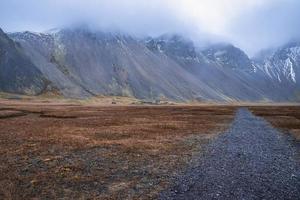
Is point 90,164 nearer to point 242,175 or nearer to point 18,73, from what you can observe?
point 242,175

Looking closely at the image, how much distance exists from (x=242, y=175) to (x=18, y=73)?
17593 cm

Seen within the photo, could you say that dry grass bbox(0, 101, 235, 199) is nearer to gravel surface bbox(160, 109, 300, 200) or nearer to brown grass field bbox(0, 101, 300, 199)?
brown grass field bbox(0, 101, 300, 199)

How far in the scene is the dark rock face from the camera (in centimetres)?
17862

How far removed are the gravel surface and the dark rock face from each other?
161m

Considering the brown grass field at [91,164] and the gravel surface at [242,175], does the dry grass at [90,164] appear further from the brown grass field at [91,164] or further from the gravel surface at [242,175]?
the gravel surface at [242,175]

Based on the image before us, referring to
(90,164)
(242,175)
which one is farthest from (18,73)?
(242,175)

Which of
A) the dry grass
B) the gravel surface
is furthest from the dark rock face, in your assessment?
the gravel surface

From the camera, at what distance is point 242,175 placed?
19594 millimetres

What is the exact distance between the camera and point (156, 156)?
2545cm

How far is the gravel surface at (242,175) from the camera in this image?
52.5 ft

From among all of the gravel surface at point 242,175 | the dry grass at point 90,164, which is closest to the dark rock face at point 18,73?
the dry grass at point 90,164

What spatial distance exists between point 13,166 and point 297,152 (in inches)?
722

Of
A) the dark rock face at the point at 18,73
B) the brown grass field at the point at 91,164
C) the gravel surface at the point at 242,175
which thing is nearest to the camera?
the gravel surface at the point at 242,175

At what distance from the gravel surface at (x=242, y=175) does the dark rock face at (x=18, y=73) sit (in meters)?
161
